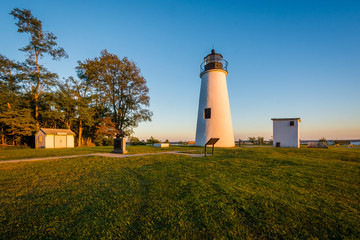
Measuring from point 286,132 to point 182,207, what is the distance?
65.2ft

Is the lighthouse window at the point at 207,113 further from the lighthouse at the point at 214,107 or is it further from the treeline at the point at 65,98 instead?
the treeline at the point at 65,98

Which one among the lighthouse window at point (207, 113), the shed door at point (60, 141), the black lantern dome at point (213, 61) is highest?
the black lantern dome at point (213, 61)

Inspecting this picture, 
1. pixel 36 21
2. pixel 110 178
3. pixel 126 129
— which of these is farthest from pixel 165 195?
pixel 36 21

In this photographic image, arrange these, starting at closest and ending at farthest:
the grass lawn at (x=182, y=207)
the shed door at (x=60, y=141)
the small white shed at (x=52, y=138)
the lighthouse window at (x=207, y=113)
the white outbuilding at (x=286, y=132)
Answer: the grass lawn at (x=182, y=207), the white outbuilding at (x=286, y=132), the lighthouse window at (x=207, y=113), the small white shed at (x=52, y=138), the shed door at (x=60, y=141)

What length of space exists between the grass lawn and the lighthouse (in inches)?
525

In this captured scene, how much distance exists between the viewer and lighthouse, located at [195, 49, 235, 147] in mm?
18609

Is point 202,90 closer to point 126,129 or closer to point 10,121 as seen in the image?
point 126,129

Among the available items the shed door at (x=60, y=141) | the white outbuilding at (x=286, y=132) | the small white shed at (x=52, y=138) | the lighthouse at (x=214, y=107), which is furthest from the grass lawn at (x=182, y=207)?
the shed door at (x=60, y=141)

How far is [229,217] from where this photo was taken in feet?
9.31

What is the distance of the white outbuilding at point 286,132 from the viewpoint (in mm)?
17969

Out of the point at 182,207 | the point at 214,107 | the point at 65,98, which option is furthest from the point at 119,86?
the point at 182,207

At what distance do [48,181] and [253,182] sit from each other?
6.63 metres

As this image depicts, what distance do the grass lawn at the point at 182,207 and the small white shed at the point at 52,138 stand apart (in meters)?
18.8

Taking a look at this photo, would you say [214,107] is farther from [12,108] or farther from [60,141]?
[12,108]
